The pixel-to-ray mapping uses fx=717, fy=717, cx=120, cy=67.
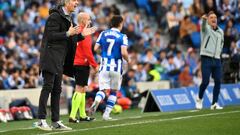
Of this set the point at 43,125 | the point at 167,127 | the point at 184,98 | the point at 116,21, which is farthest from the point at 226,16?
the point at 43,125

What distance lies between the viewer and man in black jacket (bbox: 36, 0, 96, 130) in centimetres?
1163

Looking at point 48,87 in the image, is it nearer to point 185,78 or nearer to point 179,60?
point 185,78

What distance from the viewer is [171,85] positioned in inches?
902

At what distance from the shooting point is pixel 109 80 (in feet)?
47.2

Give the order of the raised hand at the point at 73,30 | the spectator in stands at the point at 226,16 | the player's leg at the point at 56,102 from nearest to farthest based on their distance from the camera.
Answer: the raised hand at the point at 73,30 → the player's leg at the point at 56,102 → the spectator in stands at the point at 226,16

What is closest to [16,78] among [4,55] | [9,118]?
[4,55]

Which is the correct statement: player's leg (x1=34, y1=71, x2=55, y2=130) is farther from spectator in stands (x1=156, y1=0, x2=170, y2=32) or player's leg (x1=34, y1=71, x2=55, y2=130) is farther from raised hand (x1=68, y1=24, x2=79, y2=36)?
spectator in stands (x1=156, y1=0, x2=170, y2=32)

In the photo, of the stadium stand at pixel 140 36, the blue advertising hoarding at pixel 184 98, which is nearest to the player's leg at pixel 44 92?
the blue advertising hoarding at pixel 184 98

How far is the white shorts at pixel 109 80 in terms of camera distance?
14312 millimetres

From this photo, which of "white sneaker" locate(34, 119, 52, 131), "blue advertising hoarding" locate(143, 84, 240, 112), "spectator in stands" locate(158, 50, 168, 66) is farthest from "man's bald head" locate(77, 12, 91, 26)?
"spectator in stands" locate(158, 50, 168, 66)

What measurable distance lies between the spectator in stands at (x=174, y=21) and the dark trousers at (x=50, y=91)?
15286mm

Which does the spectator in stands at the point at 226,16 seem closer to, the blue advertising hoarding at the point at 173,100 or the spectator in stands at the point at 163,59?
the spectator in stands at the point at 163,59

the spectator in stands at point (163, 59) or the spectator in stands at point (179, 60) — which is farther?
the spectator in stands at point (179, 60)

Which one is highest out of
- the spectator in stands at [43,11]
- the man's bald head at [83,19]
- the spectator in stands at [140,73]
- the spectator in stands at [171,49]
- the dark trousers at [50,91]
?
the man's bald head at [83,19]
